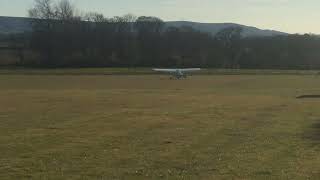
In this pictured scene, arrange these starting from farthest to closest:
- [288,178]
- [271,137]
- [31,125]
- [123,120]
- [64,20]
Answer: [64,20]
[123,120]
[31,125]
[271,137]
[288,178]

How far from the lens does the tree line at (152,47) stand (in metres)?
134

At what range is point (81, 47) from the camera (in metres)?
139

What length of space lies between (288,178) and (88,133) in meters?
10.3

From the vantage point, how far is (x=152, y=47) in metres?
142

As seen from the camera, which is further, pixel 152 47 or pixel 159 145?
pixel 152 47

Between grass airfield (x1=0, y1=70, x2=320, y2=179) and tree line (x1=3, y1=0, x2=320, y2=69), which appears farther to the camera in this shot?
tree line (x1=3, y1=0, x2=320, y2=69)

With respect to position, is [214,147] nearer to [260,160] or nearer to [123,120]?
[260,160]

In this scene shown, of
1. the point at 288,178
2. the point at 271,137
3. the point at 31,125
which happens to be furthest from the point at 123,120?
the point at 288,178

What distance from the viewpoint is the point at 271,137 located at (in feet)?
68.2

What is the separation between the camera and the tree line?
5295 inches

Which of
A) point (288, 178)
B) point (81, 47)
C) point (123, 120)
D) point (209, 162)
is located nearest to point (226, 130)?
point (123, 120)

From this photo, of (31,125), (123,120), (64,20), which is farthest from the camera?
(64,20)

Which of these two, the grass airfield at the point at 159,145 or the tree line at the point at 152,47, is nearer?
the grass airfield at the point at 159,145

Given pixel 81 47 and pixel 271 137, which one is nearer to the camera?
A: pixel 271 137
